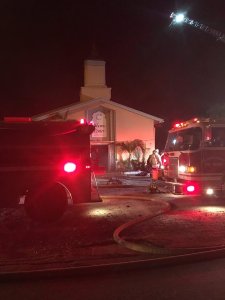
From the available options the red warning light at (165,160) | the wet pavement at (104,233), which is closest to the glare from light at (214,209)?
the wet pavement at (104,233)

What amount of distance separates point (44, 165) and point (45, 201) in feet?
2.30

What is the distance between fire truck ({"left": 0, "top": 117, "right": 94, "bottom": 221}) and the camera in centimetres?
920

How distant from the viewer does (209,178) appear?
12211 mm

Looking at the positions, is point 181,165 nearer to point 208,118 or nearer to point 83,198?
point 208,118

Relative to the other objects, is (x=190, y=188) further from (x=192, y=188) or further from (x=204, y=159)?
(x=204, y=159)

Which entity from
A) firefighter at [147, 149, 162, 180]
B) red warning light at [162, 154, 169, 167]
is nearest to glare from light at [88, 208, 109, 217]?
red warning light at [162, 154, 169, 167]

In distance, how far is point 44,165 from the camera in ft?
30.4

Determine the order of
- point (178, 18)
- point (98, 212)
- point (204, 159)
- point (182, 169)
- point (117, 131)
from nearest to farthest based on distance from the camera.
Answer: point (98, 212) < point (204, 159) < point (182, 169) < point (178, 18) < point (117, 131)

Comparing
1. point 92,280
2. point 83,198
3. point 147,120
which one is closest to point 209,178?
point 83,198

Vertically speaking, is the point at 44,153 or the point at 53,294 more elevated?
the point at 44,153

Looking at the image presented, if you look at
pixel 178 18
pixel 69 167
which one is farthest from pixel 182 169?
pixel 178 18

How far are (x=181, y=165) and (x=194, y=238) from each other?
16.4 ft

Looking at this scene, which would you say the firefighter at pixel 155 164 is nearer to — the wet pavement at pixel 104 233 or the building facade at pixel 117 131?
the wet pavement at pixel 104 233

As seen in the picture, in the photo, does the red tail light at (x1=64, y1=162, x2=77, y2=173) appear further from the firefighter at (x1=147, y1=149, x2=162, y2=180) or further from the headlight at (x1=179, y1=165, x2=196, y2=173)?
the firefighter at (x1=147, y1=149, x2=162, y2=180)
